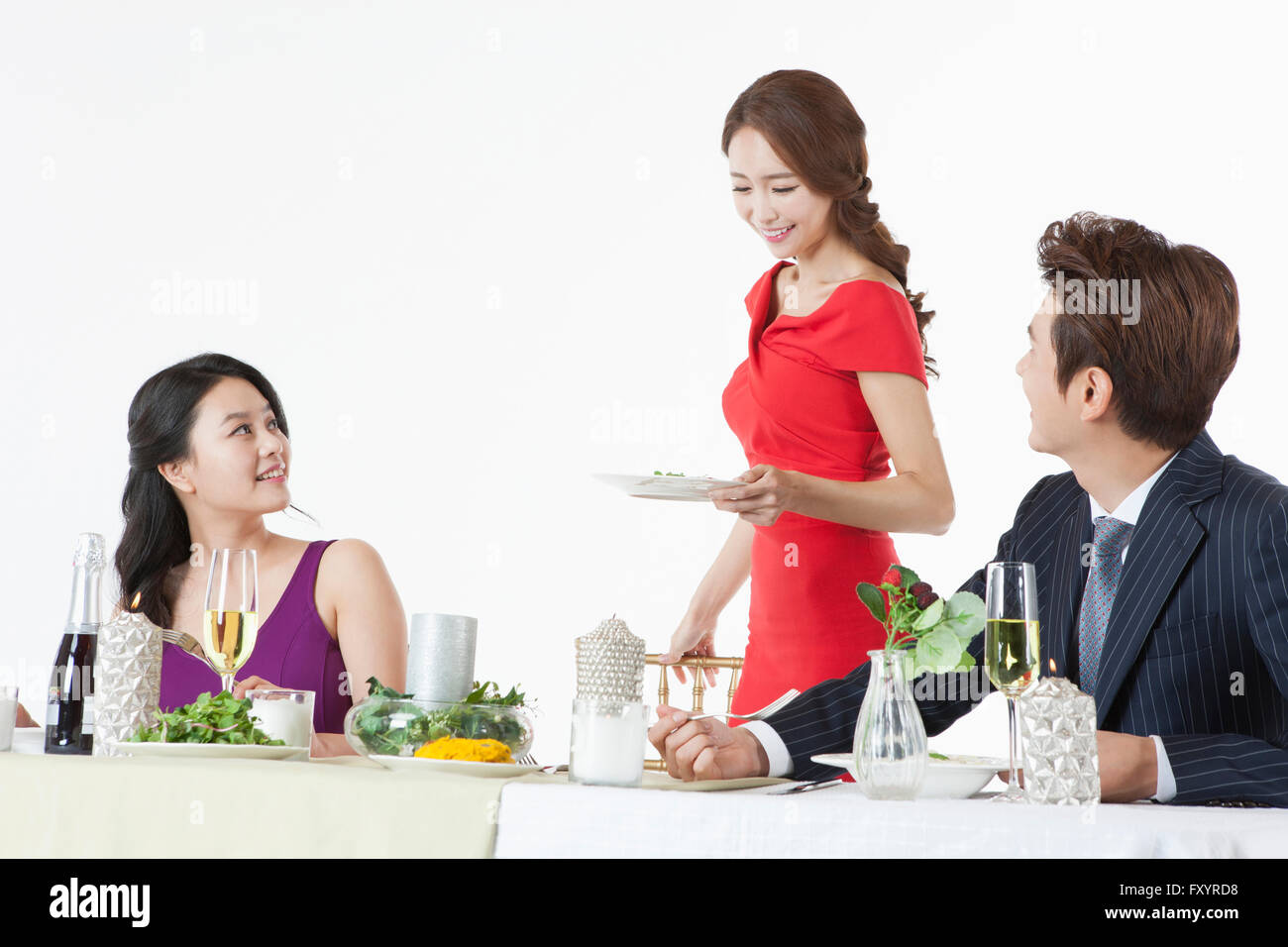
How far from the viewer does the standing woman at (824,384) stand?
2.08 metres

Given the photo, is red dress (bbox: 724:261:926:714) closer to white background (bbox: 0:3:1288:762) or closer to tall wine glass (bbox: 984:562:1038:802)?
tall wine glass (bbox: 984:562:1038:802)

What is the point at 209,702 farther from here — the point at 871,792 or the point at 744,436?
the point at 744,436

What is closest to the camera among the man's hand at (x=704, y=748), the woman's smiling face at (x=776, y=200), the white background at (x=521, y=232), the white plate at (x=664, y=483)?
the man's hand at (x=704, y=748)

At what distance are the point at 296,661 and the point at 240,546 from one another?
0.86 feet

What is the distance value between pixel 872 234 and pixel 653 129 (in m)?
2.52

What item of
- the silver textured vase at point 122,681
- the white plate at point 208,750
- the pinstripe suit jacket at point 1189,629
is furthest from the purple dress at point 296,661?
the pinstripe suit jacket at point 1189,629

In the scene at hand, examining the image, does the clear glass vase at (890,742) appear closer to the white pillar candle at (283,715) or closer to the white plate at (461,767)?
the white plate at (461,767)

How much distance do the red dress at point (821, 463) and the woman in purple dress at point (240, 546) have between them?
0.63 metres

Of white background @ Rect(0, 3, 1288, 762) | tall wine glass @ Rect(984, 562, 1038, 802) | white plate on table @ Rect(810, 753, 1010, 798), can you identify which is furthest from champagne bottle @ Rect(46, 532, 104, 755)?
white background @ Rect(0, 3, 1288, 762)

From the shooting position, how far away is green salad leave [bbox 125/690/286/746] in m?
1.27

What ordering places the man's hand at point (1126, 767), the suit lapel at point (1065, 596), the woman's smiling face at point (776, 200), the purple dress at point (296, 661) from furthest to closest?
the woman's smiling face at point (776, 200)
the purple dress at point (296, 661)
the suit lapel at point (1065, 596)
the man's hand at point (1126, 767)

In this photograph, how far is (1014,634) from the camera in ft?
3.47

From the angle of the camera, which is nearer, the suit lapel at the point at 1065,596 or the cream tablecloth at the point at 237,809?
the cream tablecloth at the point at 237,809
